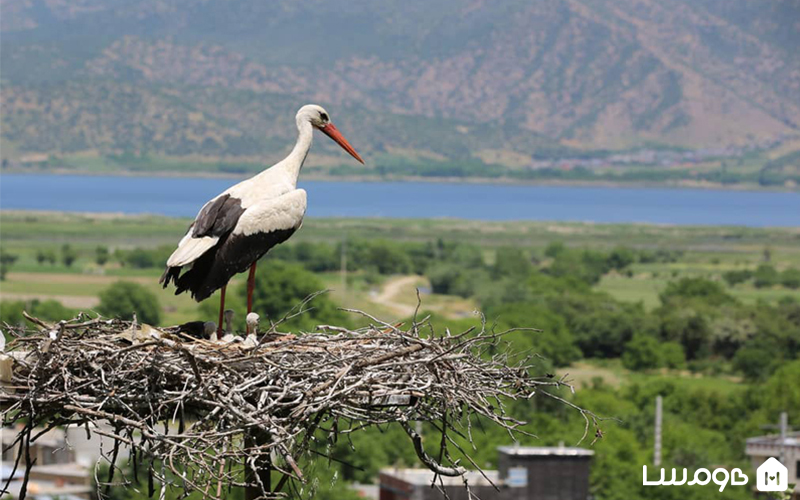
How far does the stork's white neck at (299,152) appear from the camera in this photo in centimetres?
1100

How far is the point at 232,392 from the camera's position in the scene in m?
8.54

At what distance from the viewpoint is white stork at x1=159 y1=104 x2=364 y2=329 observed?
10.7 meters

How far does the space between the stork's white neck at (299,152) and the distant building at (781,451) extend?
3172 centimetres

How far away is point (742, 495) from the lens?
4672 cm

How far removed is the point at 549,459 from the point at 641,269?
391 feet

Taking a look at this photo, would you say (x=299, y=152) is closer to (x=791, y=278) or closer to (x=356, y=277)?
(x=356, y=277)

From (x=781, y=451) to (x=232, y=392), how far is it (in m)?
38.1

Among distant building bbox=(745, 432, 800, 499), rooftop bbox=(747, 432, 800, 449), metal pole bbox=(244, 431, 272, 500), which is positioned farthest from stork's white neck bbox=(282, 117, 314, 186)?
rooftop bbox=(747, 432, 800, 449)

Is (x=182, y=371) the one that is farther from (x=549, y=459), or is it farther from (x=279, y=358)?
(x=549, y=459)

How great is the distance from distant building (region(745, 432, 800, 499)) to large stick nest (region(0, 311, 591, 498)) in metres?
33.1
